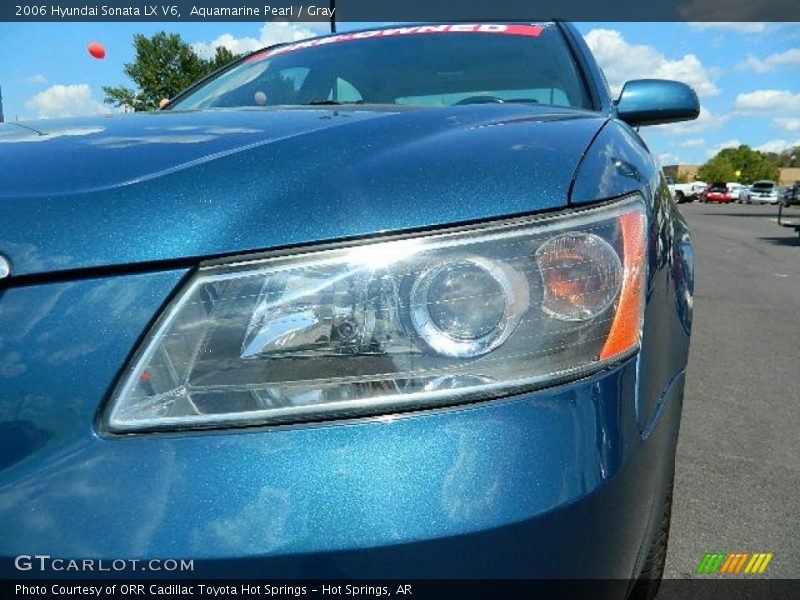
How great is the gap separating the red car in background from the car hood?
222 ft

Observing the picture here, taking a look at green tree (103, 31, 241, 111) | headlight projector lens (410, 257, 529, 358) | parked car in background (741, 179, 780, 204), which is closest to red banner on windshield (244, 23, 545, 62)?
headlight projector lens (410, 257, 529, 358)

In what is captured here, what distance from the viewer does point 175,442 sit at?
0.86 metres

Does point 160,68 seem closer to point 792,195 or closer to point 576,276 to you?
point 792,195

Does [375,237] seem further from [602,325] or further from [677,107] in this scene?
[677,107]

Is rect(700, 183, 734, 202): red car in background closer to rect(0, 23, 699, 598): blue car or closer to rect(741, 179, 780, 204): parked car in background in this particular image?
rect(741, 179, 780, 204): parked car in background

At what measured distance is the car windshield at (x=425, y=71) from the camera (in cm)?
251

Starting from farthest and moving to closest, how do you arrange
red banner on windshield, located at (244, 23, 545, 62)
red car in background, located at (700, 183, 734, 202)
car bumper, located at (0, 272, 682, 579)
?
red car in background, located at (700, 183, 734, 202), red banner on windshield, located at (244, 23, 545, 62), car bumper, located at (0, 272, 682, 579)

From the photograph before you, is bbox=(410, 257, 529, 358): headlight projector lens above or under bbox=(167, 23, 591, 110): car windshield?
under

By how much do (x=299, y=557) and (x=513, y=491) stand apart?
265 millimetres

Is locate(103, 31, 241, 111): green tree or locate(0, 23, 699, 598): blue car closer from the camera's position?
locate(0, 23, 699, 598): blue car

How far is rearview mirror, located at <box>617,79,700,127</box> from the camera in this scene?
248 centimetres

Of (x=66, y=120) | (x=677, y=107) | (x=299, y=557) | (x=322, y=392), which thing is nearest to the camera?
(x=299, y=557)

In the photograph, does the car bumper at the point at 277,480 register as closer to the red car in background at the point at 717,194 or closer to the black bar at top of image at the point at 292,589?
the black bar at top of image at the point at 292,589

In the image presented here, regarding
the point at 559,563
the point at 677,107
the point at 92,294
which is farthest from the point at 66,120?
the point at 677,107
